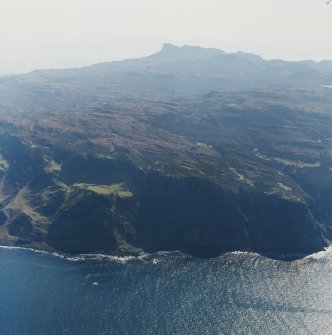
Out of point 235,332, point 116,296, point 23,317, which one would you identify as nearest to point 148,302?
point 116,296

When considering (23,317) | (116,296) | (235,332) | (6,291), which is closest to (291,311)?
(235,332)

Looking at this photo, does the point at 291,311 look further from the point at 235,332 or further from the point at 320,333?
the point at 235,332

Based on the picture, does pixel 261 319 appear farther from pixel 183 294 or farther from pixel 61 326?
pixel 61 326

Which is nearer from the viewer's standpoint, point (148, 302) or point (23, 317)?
point (23, 317)

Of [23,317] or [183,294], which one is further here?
[183,294]

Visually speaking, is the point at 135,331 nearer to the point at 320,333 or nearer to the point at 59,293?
the point at 59,293

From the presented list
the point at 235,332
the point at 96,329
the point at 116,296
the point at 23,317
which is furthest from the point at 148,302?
the point at 23,317

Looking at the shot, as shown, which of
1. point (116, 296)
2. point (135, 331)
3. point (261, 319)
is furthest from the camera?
point (116, 296)

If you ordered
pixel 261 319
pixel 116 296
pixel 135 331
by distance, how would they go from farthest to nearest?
pixel 116 296 < pixel 261 319 < pixel 135 331
